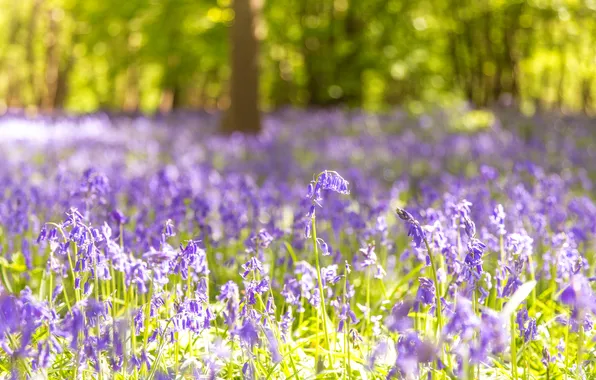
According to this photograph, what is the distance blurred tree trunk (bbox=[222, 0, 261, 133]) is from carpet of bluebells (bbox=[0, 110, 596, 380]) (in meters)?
0.96

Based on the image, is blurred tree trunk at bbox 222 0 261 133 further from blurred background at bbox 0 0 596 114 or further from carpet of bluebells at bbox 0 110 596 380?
carpet of bluebells at bbox 0 110 596 380

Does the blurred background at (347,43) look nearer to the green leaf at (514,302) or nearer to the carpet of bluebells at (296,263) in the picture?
the carpet of bluebells at (296,263)

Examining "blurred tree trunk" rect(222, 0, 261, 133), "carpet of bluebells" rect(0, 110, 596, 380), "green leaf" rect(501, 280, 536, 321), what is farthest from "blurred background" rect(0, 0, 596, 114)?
"green leaf" rect(501, 280, 536, 321)

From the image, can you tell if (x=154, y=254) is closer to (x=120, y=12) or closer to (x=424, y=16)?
(x=120, y=12)

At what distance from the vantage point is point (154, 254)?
6.23ft

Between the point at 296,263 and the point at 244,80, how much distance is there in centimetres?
822

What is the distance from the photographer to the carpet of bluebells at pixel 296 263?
205cm

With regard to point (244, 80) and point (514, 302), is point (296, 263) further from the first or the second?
point (244, 80)

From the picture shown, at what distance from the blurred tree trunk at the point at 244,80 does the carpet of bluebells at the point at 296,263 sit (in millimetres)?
963

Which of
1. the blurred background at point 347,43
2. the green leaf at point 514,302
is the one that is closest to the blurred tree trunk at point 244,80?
the blurred background at point 347,43

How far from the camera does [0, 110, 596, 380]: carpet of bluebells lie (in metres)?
2.05

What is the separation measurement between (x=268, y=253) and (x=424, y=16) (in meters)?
17.2

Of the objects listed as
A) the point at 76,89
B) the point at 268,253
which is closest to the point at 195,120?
the point at 268,253

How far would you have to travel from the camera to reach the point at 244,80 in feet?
34.2
